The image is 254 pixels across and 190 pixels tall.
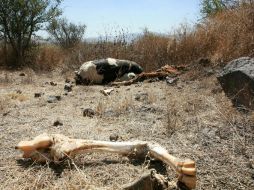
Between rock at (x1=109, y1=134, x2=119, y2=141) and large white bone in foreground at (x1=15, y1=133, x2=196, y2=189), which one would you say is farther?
rock at (x1=109, y1=134, x2=119, y2=141)

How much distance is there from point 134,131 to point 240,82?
1.55m

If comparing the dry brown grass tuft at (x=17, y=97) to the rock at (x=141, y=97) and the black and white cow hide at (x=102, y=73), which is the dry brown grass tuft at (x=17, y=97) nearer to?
the black and white cow hide at (x=102, y=73)

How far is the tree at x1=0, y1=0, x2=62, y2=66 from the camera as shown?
1196 cm

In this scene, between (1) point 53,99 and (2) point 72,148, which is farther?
(1) point 53,99

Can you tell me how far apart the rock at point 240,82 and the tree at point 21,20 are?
831 cm

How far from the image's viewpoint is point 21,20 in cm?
1223

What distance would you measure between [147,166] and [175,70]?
4789 millimetres

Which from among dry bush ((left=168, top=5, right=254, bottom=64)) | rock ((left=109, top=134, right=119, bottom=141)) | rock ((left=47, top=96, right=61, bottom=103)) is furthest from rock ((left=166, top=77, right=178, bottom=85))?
rock ((left=109, top=134, right=119, bottom=141))

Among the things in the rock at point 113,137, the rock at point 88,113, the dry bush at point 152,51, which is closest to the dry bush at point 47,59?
the dry bush at point 152,51

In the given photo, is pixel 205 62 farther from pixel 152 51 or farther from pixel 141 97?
pixel 152 51

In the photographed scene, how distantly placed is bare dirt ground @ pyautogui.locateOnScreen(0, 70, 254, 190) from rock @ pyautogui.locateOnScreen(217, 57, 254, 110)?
137 mm

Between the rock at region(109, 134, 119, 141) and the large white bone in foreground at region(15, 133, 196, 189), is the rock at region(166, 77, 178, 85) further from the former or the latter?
the large white bone in foreground at region(15, 133, 196, 189)

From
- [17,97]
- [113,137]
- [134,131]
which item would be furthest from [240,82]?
[17,97]

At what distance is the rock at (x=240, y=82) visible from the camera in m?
4.54
